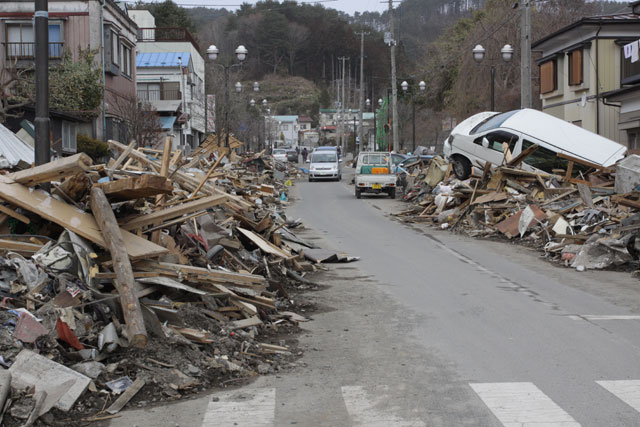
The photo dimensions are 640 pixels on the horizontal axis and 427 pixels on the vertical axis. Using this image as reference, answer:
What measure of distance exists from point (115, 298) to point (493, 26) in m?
51.3

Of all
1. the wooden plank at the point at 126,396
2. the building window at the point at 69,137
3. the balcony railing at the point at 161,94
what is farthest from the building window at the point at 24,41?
the wooden plank at the point at 126,396

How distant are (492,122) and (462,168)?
7.00 feet

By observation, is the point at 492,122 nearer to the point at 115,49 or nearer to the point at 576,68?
the point at 576,68

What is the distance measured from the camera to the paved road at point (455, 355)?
6.02 metres

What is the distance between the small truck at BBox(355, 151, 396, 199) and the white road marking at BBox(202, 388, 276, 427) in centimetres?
2823

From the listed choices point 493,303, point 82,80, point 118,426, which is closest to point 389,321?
point 493,303

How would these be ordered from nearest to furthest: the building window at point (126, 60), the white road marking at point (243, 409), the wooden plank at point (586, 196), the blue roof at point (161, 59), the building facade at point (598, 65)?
1. the white road marking at point (243, 409)
2. the wooden plank at point (586, 196)
3. the building facade at point (598, 65)
4. the building window at point (126, 60)
5. the blue roof at point (161, 59)

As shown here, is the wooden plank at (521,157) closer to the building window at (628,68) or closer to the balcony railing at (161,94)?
the building window at (628,68)

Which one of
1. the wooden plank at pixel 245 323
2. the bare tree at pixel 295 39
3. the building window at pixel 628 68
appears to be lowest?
the wooden plank at pixel 245 323

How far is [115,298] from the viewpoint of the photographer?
775 cm

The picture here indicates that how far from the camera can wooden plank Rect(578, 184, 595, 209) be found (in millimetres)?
18777

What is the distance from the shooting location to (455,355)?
797cm

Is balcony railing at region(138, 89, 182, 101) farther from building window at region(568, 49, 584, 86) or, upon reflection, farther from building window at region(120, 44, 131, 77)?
building window at region(568, 49, 584, 86)

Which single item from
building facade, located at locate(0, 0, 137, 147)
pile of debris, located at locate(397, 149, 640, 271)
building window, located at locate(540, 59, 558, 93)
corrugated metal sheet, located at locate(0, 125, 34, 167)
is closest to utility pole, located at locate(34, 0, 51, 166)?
corrugated metal sheet, located at locate(0, 125, 34, 167)
